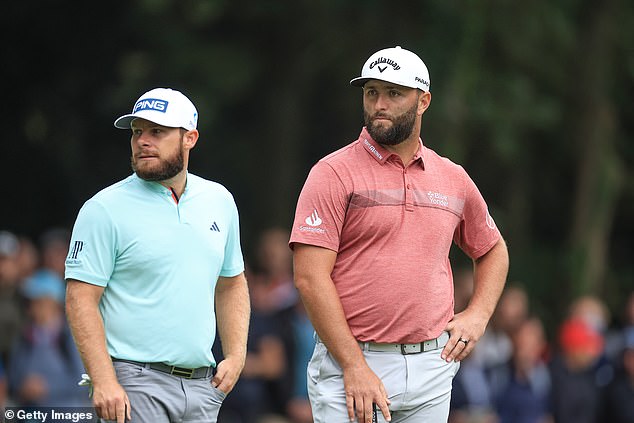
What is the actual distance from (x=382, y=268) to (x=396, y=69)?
1000mm

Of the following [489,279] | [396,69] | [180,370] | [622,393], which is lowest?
[622,393]

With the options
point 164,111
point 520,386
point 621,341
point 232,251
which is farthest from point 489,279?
point 621,341

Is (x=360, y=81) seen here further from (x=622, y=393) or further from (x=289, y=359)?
(x=622, y=393)

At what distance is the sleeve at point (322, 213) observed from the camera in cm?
614

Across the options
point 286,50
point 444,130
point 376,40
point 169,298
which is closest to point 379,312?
point 169,298

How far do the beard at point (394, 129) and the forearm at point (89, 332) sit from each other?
5.24ft

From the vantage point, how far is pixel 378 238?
6.22 m

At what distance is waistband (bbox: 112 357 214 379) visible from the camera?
612 centimetres

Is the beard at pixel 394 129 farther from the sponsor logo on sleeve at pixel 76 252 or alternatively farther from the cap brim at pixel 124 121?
the sponsor logo on sleeve at pixel 76 252

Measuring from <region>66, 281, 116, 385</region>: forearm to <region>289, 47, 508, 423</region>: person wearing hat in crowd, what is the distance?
99 centimetres

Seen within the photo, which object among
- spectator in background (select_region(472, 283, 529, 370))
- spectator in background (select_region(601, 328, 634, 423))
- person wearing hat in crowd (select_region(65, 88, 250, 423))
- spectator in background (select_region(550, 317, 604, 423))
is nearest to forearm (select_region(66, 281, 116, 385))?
person wearing hat in crowd (select_region(65, 88, 250, 423))

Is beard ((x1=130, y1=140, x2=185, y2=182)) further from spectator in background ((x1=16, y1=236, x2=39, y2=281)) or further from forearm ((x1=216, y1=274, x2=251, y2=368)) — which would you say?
spectator in background ((x1=16, y1=236, x2=39, y2=281))

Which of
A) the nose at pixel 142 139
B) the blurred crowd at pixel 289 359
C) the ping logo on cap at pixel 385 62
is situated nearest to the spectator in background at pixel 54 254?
the blurred crowd at pixel 289 359

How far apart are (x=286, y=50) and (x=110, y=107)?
9.05 ft
